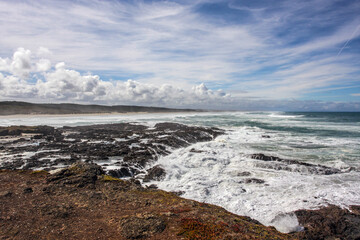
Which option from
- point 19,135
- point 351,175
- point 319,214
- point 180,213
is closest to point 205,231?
point 180,213

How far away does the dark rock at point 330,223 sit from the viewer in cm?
646

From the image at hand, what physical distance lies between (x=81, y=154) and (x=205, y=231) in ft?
48.2

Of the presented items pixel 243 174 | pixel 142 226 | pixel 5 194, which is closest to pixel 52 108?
pixel 5 194

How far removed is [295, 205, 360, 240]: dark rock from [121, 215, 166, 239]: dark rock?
4.78 metres

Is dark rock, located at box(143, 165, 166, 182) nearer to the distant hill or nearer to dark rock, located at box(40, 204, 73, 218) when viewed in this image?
dark rock, located at box(40, 204, 73, 218)

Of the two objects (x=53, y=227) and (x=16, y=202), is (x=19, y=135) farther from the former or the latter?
(x=53, y=227)

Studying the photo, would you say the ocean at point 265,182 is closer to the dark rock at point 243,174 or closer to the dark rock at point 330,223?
the dark rock at point 243,174

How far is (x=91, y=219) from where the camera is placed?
5984mm

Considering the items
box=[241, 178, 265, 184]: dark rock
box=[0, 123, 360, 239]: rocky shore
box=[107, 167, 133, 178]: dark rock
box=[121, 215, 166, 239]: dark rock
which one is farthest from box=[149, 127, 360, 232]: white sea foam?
box=[121, 215, 166, 239]: dark rock

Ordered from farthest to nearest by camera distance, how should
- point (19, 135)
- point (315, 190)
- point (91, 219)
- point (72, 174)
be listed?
1. point (19, 135)
2. point (315, 190)
3. point (72, 174)
4. point (91, 219)

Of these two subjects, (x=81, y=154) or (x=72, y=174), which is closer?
(x=72, y=174)

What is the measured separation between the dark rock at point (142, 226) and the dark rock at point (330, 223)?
4.78 metres

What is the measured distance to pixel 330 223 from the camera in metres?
6.90

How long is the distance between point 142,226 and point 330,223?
6.52m
